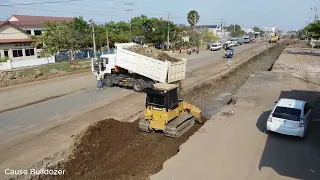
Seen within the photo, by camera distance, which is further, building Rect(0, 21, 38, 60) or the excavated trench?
building Rect(0, 21, 38, 60)

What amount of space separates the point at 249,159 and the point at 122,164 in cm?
450

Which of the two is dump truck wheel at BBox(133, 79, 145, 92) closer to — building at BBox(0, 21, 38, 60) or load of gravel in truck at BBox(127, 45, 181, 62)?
load of gravel in truck at BBox(127, 45, 181, 62)

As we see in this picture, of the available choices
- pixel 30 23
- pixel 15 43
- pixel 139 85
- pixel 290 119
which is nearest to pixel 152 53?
pixel 139 85

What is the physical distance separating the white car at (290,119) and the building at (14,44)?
118ft

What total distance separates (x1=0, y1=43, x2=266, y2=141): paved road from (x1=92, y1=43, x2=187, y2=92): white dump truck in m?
1.01

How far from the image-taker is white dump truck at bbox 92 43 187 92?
19562 mm

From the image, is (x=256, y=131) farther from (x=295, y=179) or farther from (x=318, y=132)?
(x=295, y=179)

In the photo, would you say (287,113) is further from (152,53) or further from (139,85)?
(152,53)

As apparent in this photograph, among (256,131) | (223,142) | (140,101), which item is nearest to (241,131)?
(256,131)

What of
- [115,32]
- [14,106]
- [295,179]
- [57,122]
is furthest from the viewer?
[115,32]

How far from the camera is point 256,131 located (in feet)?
42.4

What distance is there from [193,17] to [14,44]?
62273mm

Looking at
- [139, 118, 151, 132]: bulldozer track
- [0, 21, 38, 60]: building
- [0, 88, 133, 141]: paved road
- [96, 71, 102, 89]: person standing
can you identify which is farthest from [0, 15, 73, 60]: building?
[139, 118, 151, 132]: bulldozer track

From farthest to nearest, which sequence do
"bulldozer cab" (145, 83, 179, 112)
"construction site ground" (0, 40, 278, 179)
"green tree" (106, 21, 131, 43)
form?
"green tree" (106, 21, 131, 43), "bulldozer cab" (145, 83, 179, 112), "construction site ground" (0, 40, 278, 179)
